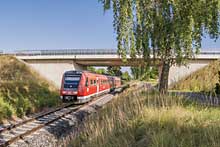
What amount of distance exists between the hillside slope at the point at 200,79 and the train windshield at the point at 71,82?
11.8m

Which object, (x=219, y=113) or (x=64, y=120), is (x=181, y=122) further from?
(x=64, y=120)

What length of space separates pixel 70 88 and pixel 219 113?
54.5ft

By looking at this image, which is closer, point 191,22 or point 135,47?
point 191,22

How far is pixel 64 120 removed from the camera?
15539mm

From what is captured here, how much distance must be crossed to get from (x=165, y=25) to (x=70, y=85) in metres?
12.4

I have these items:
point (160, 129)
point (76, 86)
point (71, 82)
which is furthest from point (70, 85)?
point (160, 129)

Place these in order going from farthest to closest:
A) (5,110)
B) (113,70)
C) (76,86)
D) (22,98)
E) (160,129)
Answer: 1. (113,70)
2. (76,86)
3. (22,98)
4. (5,110)
5. (160,129)

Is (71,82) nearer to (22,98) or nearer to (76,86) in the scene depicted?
(76,86)

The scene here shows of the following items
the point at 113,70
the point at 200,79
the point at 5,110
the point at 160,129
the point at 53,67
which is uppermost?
the point at 160,129

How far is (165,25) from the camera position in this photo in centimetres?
1229

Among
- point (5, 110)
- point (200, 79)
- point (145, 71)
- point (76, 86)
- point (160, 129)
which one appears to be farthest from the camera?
point (200, 79)

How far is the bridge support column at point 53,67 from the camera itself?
138 feet

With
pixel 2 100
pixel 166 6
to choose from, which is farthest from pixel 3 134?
pixel 166 6

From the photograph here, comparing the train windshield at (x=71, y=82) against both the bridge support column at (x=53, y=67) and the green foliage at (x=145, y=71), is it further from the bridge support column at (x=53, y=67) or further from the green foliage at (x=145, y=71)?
the bridge support column at (x=53, y=67)
